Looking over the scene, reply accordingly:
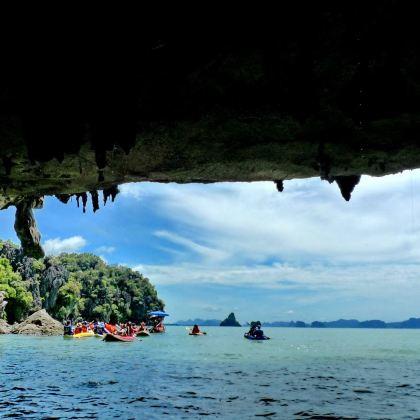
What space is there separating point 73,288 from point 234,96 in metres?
88.0

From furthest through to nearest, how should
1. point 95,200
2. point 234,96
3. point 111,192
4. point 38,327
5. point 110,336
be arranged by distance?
point 38,327 → point 110,336 → point 95,200 → point 111,192 → point 234,96

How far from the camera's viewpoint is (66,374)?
2427 cm

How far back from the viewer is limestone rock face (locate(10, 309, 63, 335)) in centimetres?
6406

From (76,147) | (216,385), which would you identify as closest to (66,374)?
(216,385)

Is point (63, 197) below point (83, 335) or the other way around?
the other way around

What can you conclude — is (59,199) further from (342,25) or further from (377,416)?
(377,416)

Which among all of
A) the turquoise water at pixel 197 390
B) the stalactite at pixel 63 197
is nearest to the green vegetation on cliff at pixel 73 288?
the turquoise water at pixel 197 390

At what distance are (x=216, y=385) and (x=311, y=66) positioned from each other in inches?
743

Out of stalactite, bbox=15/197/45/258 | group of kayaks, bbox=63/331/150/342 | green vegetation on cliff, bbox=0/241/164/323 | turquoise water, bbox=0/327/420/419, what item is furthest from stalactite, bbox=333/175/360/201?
green vegetation on cliff, bbox=0/241/164/323

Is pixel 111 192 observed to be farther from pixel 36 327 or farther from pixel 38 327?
pixel 38 327

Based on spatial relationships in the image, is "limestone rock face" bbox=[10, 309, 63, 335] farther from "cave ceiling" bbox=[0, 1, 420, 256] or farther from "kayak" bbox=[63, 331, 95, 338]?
"cave ceiling" bbox=[0, 1, 420, 256]

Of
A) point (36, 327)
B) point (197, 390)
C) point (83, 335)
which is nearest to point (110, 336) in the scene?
point (83, 335)

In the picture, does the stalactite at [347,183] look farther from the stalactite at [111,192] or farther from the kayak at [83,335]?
the kayak at [83,335]

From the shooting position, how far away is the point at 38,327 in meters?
65.6
